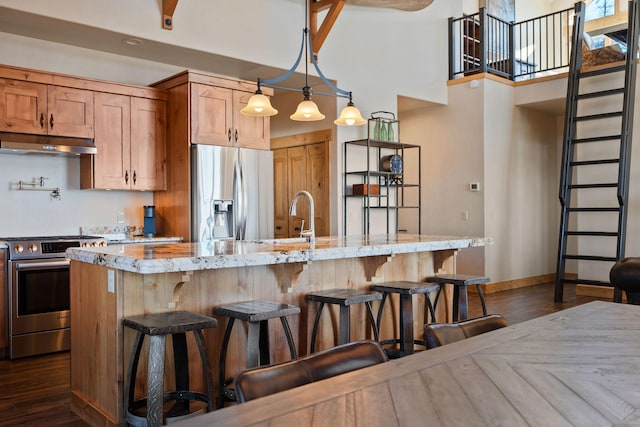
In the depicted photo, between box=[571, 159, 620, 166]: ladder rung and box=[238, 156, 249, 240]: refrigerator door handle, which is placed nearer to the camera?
box=[238, 156, 249, 240]: refrigerator door handle

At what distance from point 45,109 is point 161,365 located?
319cm

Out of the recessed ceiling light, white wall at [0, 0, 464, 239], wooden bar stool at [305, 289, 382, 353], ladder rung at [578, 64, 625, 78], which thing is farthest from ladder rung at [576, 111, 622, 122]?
the recessed ceiling light

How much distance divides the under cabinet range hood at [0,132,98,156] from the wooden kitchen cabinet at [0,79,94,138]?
0.06m

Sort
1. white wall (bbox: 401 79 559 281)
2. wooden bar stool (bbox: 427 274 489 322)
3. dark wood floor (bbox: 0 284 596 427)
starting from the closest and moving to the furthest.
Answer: dark wood floor (bbox: 0 284 596 427) → wooden bar stool (bbox: 427 274 489 322) → white wall (bbox: 401 79 559 281)

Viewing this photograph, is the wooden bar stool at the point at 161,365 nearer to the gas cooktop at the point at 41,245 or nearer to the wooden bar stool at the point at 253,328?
the wooden bar stool at the point at 253,328

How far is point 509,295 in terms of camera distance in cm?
702

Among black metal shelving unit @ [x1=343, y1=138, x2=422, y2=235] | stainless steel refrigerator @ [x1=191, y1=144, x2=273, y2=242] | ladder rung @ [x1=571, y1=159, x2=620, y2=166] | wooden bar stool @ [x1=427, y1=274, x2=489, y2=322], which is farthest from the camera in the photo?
black metal shelving unit @ [x1=343, y1=138, x2=422, y2=235]

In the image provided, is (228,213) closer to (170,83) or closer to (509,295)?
(170,83)

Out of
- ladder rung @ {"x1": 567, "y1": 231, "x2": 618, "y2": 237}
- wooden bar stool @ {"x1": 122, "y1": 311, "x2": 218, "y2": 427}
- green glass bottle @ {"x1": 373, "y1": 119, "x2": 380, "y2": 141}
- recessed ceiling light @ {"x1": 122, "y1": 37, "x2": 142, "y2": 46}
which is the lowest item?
wooden bar stool @ {"x1": 122, "y1": 311, "x2": 218, "y2": 427}

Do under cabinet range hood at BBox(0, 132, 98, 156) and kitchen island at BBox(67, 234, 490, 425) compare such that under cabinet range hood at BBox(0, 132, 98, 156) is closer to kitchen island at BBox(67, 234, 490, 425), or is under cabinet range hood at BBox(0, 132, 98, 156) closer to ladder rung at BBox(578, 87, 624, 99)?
kitchen island at BBox(67, 234, 490, 425)

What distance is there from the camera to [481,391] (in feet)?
4.02

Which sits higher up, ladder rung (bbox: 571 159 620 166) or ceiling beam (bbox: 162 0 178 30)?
ceiling beam (bbox: 162 0 178 30)

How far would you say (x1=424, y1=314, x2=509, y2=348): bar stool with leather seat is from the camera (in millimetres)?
1738

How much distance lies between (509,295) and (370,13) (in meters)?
3.98
